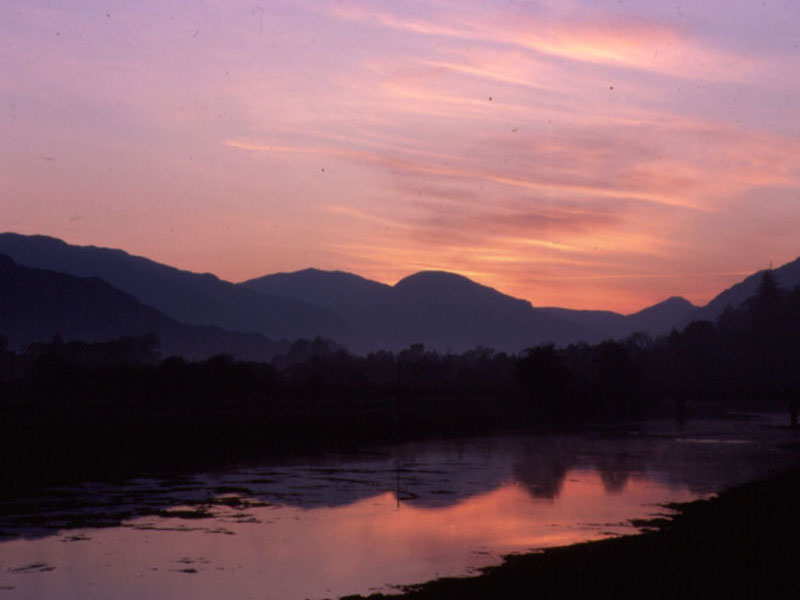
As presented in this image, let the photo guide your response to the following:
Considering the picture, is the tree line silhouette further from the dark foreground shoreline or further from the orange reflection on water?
the dark foreground shoreline

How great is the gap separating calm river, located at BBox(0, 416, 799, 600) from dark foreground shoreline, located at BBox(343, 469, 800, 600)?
2561 millimetres

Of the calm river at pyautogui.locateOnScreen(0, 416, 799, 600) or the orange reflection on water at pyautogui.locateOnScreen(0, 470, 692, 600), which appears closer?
the orange reflection on water at pyautogui.locateOnScreen(0, 470, 692, 600)

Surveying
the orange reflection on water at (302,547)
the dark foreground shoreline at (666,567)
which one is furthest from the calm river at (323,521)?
the dark foreground shoreline at (666,567)

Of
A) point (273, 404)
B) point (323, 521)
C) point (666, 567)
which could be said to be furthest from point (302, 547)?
point (273, 404)

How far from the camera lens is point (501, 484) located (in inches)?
2352

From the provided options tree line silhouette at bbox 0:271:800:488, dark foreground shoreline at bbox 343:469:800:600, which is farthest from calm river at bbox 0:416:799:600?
tree line silhouette at bbox 0:271:800:488

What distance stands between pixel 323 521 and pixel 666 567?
60.7 feet

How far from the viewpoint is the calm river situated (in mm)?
31859

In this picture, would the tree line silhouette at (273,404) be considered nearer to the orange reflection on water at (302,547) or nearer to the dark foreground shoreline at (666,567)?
the orange reflection on water at (302,547)

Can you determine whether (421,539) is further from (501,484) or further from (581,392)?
(581,392)

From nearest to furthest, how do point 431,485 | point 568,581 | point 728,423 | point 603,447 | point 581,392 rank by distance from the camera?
point 568,581, point 431,485, point 603,447, point 728,423, point 581,392

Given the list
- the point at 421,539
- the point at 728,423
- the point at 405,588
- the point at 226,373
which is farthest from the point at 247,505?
the point at 728,423

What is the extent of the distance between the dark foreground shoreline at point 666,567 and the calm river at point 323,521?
2561 mm

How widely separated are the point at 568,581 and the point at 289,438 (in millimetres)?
70675
